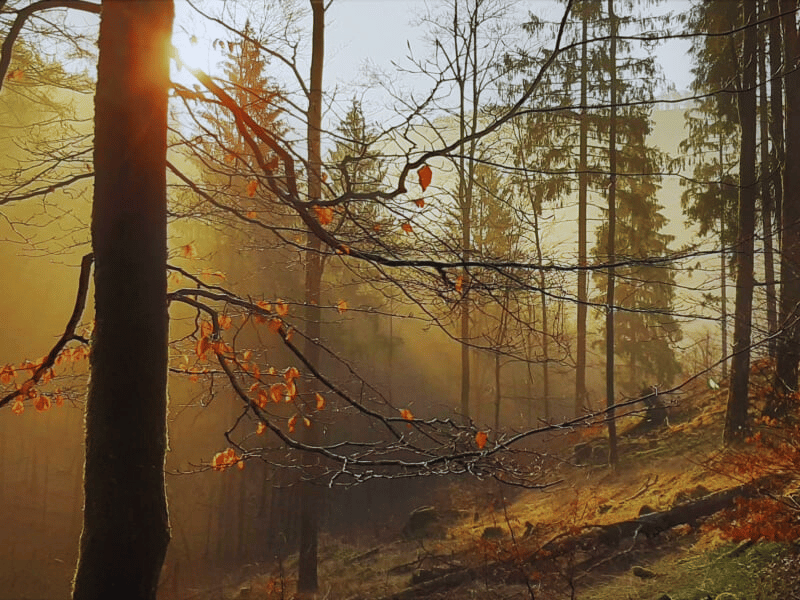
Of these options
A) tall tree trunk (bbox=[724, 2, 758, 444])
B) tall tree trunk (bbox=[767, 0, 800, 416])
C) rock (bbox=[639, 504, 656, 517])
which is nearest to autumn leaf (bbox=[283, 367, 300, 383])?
rock (bbox=[639, 504, 656, 517])

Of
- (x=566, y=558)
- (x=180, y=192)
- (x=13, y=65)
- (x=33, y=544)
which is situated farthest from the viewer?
(x=33, y=544)

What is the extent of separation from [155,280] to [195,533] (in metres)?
16.6

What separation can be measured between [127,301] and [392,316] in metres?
4.55

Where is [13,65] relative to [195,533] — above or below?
above

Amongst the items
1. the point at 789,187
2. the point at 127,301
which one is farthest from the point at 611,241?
the point at 127,301

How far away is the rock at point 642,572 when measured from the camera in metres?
7.41

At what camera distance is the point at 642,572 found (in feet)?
24.6

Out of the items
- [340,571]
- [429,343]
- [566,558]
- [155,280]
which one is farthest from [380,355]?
[155,280]

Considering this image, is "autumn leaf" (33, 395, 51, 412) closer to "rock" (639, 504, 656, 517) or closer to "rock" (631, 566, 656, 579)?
"rock" (631, 566, 656, 579)

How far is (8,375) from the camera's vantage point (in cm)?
420

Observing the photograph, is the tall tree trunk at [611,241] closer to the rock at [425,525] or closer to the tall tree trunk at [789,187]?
the tall tree trunk at [789,187]

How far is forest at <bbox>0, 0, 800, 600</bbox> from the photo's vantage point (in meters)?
2.68

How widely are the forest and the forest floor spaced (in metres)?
0.07

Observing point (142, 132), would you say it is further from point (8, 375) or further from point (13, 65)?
point (13, 65)
